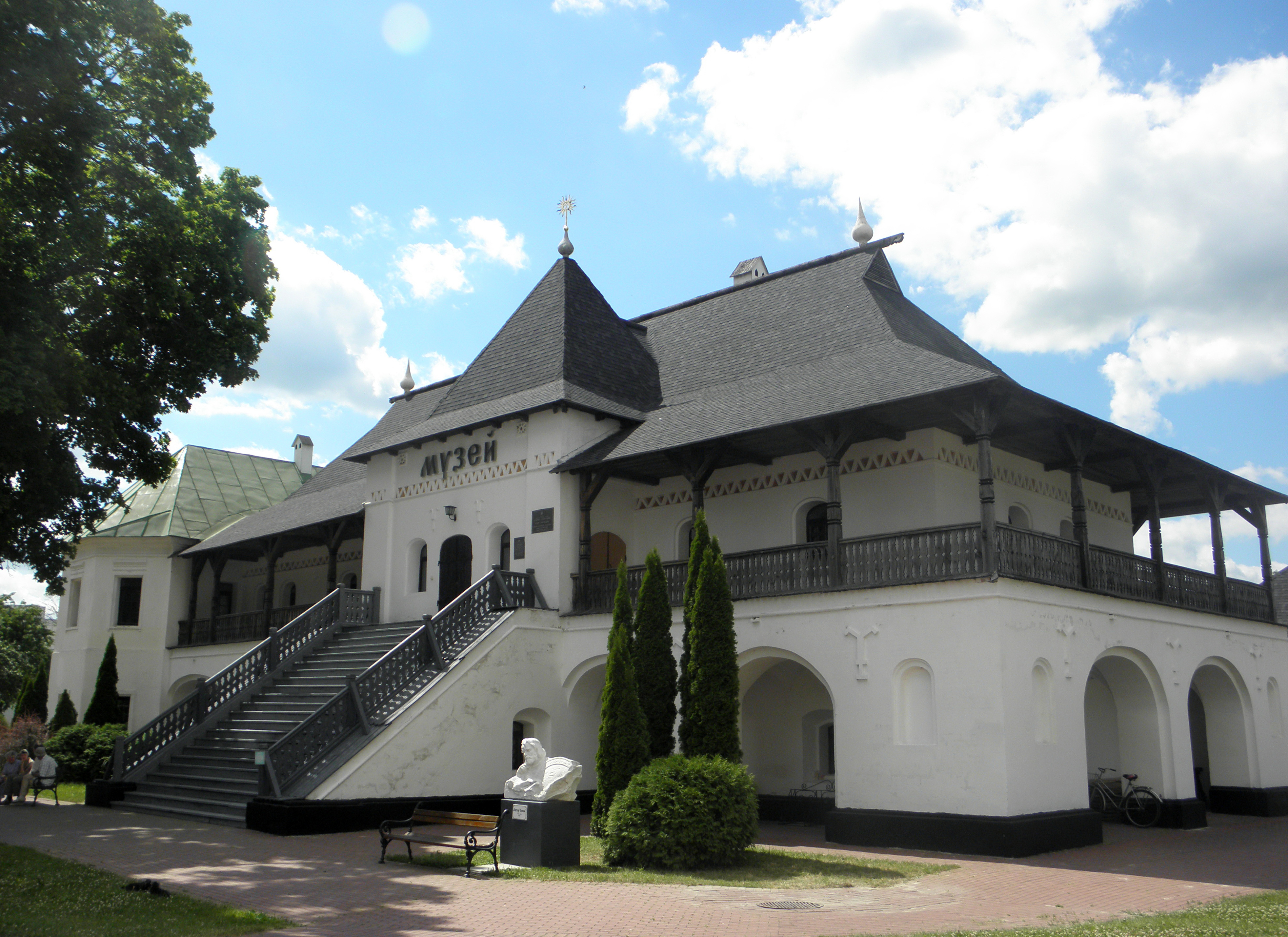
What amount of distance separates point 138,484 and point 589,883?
2722 centimetres

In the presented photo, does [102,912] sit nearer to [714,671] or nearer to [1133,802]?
[714,671]

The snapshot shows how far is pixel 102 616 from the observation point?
100ft

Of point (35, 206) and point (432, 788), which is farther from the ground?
point (35, 206)

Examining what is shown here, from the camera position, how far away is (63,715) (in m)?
29.1

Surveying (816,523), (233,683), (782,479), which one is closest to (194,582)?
(233,683)

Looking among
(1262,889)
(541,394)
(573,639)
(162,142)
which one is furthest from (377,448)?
(1262,889)

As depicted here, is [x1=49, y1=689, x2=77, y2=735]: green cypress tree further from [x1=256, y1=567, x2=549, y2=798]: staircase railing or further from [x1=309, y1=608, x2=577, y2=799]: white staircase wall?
[x1=309, y1=608, x2=577, y2=799]: white staircase wall

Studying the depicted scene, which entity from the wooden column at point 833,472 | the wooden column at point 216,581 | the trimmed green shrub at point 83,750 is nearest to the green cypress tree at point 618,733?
the wooden column at point 833,472

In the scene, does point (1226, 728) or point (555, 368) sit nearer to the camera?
point (1226, 728)

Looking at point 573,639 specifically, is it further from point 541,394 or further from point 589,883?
point 589,883

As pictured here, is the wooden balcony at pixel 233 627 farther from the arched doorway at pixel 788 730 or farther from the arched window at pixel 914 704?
the arched window at pixel 914 704

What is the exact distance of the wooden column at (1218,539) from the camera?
2047cm

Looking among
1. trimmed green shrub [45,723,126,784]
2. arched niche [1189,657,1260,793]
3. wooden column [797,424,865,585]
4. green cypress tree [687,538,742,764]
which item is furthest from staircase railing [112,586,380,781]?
arched niche [1189,657,1260,793]

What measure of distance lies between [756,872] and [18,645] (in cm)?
4525
